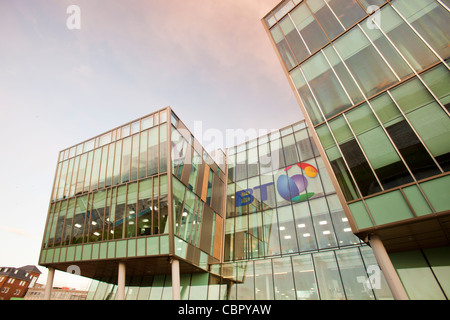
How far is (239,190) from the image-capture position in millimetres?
29266

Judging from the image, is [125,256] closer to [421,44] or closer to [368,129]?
[368,129]

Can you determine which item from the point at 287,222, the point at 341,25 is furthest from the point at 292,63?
the point at 287,222

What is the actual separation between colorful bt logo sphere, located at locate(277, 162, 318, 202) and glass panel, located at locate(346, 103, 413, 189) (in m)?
10.5

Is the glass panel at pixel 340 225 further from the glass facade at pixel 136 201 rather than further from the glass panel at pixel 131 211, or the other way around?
the glass panel at pixel 131 211

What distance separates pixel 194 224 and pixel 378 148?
54.0 feet

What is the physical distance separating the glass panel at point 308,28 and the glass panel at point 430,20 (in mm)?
4845

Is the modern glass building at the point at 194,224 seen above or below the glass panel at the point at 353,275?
above

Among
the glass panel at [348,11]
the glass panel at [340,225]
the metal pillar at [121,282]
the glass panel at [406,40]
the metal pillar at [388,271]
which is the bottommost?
the metal pillar at [388,271]

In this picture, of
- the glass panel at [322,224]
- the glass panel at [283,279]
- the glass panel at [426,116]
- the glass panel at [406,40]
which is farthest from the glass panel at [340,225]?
the glass panel at [406,40]

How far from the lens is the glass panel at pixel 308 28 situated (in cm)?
1773

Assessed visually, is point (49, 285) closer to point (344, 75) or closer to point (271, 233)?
point (271, 233)

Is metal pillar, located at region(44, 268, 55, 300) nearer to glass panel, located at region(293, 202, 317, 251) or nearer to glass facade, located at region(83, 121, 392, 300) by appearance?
glass facade, located at region(83, 121, 392, 300)

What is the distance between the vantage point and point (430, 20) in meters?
12.9

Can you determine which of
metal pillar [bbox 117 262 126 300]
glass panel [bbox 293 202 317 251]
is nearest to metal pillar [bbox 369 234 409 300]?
glass panel [bbox 293 202 317 251]
